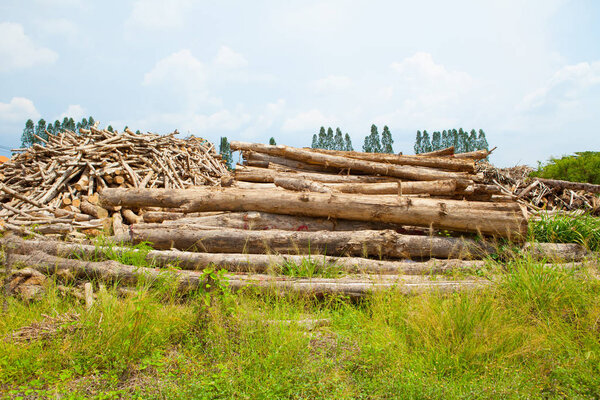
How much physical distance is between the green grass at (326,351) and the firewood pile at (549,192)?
29.9ft

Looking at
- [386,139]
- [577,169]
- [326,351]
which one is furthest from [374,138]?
[326,351]

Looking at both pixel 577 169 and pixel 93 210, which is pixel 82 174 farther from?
pixel 577 169

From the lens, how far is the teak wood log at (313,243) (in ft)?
20.5

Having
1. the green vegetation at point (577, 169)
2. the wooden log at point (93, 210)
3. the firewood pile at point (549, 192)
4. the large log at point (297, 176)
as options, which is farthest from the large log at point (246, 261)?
the green vegetation at point (577, 169)

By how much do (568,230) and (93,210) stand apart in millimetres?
10906

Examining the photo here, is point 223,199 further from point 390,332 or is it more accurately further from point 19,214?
point 19,214

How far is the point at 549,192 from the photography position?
12.7 m

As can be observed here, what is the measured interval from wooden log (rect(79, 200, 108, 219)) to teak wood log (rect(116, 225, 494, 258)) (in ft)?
9.80

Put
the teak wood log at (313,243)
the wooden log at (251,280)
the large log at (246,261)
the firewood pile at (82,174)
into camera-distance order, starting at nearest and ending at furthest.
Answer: the wooden log at (251,280) → the large log at (246,261) → the teak wood log at (313,243) → the firewood pile at (82,174)

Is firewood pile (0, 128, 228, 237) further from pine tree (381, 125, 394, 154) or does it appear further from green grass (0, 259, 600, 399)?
pine tree (381, 125, 394, 154)

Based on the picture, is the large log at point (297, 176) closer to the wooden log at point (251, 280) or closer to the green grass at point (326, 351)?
the wooden log at point (251, 280)

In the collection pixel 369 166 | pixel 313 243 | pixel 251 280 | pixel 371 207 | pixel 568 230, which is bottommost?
pixel 251 280

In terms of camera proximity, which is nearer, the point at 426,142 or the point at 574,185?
the point at 574,185

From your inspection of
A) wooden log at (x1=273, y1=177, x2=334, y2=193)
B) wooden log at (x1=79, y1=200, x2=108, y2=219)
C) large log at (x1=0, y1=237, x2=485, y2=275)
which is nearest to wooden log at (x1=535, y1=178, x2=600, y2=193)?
large log at (x1=0, y1=237, x2=485, y2=275)
